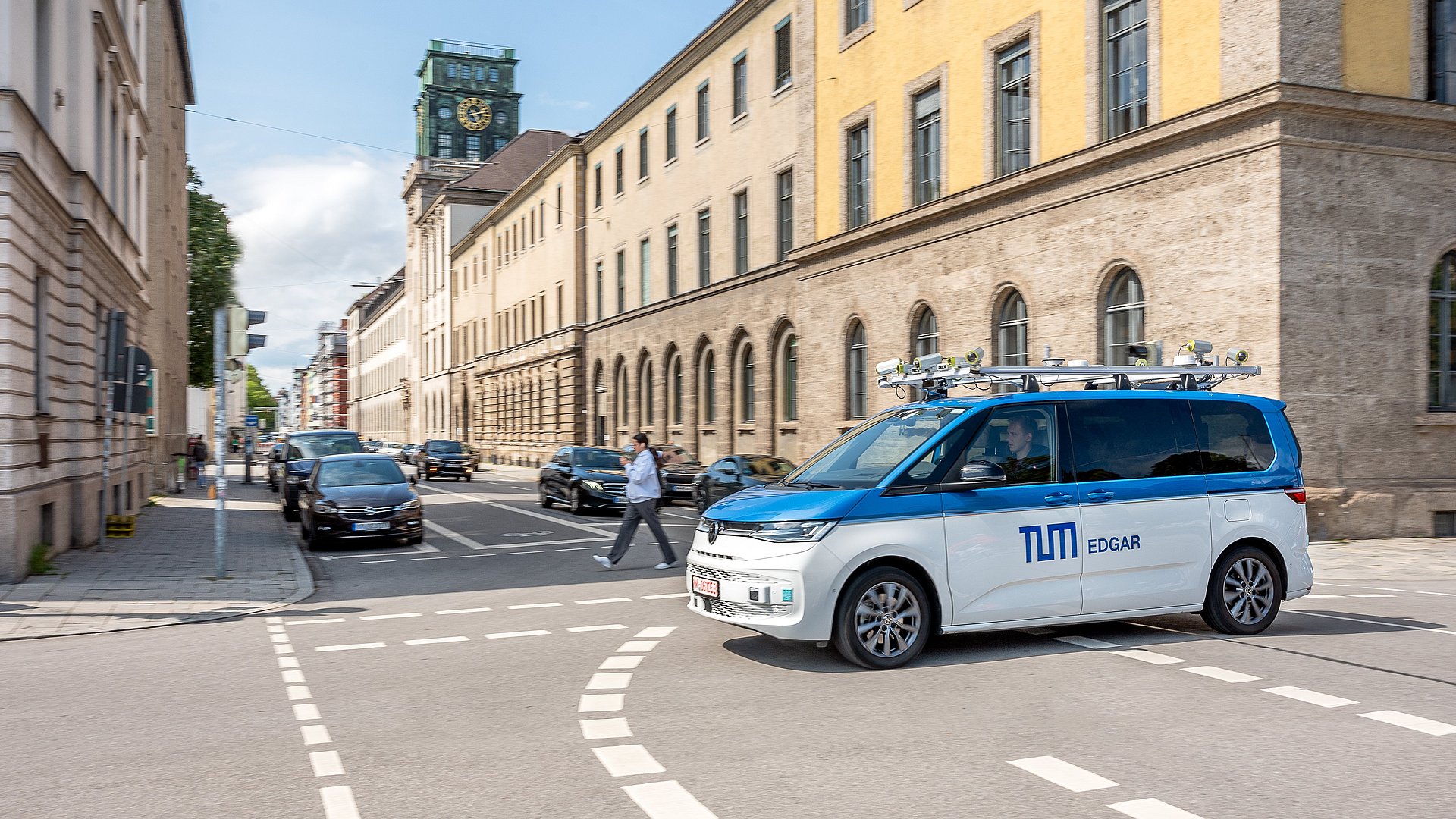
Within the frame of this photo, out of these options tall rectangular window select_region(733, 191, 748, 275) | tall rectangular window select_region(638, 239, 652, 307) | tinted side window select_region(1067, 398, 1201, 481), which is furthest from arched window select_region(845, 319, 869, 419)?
tinted side window select_region(1067, 398, 1201, 481)

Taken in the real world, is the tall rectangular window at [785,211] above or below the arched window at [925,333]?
above

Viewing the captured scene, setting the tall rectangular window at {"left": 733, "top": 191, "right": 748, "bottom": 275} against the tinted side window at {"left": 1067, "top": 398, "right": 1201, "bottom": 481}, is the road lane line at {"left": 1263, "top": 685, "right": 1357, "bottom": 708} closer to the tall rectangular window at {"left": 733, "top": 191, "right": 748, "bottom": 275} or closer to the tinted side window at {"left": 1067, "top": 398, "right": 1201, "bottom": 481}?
the tinted side window at {"left": 1067, "top": 398, "right": 1201, "bottom": 481}

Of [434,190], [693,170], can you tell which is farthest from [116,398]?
[434,190]

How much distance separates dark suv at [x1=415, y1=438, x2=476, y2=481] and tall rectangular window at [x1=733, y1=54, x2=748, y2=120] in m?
18.0

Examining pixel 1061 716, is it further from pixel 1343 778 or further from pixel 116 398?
pixel 116 398

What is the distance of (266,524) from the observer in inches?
990

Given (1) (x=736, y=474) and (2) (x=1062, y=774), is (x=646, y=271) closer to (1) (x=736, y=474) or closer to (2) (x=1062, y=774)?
(1) (x=736, y=474)

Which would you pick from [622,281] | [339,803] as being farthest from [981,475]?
[622,281]

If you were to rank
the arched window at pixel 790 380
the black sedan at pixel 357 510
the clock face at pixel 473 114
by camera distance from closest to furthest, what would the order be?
the black sedan at pixel 357 510 < the arched window at pixel 790 380 < the clock face at pixel 473 114

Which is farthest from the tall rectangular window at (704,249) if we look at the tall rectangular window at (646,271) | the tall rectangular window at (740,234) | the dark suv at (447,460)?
the dark suv at (447,460)

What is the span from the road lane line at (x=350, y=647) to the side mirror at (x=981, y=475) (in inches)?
188

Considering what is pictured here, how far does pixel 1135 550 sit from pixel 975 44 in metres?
19.5

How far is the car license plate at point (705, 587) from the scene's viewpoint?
853cm

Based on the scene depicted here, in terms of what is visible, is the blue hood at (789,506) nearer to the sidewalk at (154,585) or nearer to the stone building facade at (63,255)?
the sidewalk at (154,585)
